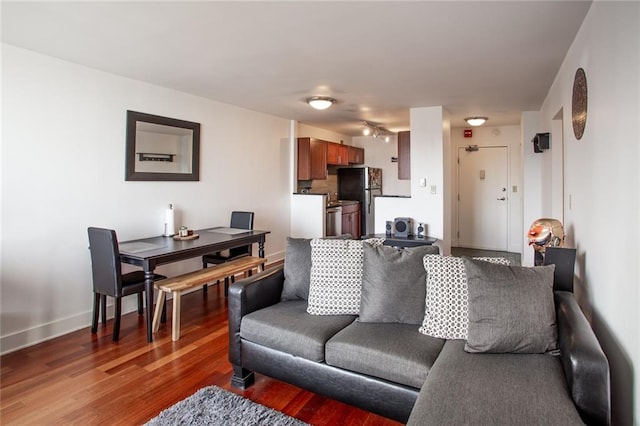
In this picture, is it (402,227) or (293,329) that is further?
(402,227)

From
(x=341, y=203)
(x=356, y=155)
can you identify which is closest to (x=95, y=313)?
(x=341, y=203)

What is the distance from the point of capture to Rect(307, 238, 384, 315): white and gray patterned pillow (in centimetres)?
231

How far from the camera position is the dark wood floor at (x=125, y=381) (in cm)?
203

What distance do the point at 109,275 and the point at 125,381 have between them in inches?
36.8

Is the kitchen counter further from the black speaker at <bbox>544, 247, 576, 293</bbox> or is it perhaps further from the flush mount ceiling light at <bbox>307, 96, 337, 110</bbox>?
the black speaker at <bbox>544, 247, 576, 293</bbox>

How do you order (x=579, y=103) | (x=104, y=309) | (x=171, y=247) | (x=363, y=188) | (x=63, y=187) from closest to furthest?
(x=579, y=103), (x=63, y=187), (x=171, y=247), (x=104, y=309), (x=363, y=188)

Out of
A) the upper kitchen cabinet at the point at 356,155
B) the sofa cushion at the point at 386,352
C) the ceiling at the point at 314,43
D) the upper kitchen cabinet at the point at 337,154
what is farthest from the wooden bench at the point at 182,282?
the upper kitchen cabinet at the point at 356,155

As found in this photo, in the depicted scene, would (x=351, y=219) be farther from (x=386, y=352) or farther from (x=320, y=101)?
(x=386, y=352)

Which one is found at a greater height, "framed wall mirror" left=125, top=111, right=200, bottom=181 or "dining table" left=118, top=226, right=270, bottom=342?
"framed wall mirror" left=125, top=111, right=200, bottom=181

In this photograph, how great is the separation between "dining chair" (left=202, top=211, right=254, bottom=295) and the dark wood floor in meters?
1.01

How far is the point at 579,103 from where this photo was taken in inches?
97.2

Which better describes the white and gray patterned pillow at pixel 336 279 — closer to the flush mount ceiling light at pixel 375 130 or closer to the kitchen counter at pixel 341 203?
the kitchen counter at pixel 341 203

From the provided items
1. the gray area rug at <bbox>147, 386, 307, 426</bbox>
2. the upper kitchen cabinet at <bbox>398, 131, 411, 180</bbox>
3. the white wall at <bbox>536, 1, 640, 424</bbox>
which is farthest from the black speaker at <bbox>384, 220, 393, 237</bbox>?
the gray area rug at <bbox>147, 386, 307, 426</bbox>

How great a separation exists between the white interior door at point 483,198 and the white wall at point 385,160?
1.20m
